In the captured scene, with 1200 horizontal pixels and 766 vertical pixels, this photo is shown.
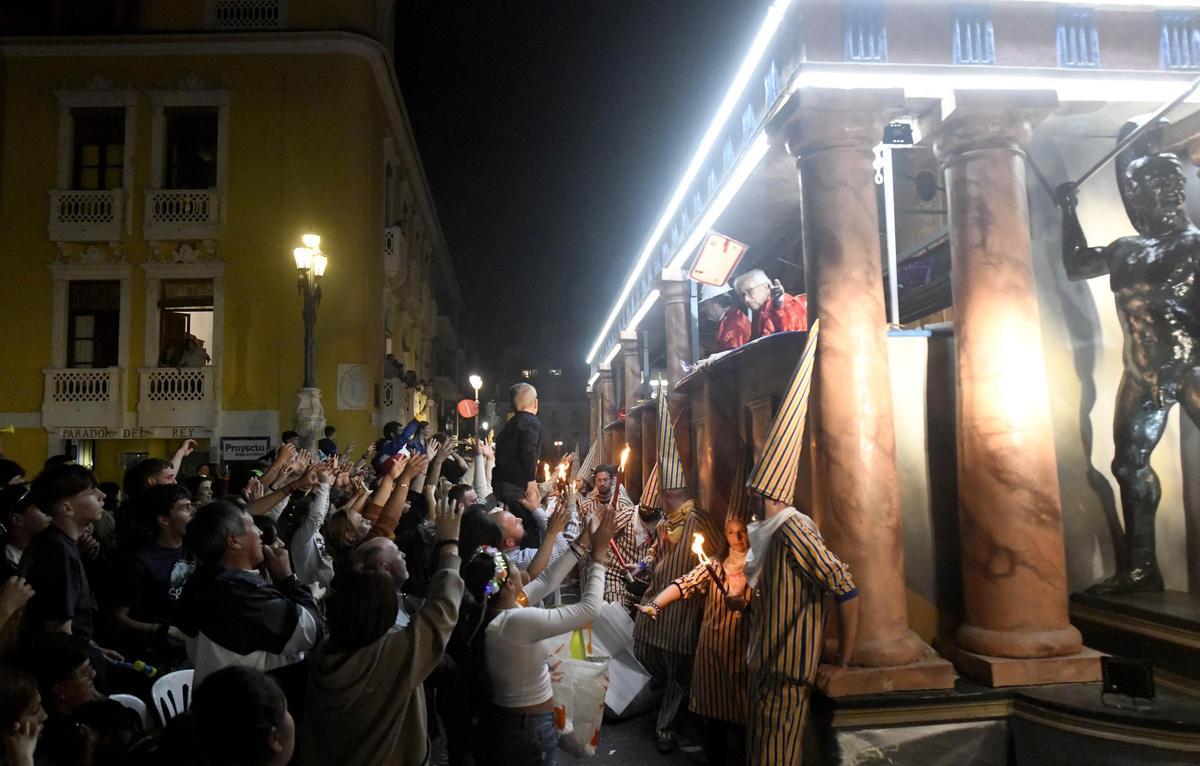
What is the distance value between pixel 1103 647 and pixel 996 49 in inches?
169

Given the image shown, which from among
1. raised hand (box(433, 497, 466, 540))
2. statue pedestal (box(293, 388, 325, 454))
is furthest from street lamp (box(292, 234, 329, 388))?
raised hand (box(433, 497, 466, 540))

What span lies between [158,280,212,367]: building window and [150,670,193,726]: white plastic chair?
57.5 ft

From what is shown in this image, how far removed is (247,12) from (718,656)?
Result: 71.5 feet

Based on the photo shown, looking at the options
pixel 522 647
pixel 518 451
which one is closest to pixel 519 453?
pixel 518 451

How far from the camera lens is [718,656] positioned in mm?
6129

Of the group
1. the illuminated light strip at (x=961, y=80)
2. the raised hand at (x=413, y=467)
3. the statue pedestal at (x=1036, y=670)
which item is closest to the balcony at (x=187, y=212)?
the raised hand at (x=413, y=467)

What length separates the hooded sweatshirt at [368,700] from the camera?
3.34m

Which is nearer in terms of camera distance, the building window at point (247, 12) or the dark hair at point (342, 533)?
the dark hair at point (342, 533)

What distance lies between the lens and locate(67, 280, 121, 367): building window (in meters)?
20.6

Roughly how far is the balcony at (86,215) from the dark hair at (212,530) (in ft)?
64.9

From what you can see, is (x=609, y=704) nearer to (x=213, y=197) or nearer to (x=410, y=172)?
(x=213, y=197)

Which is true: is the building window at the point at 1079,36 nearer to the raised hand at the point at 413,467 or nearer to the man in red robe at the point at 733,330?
the man in red robe at the point at 733,330

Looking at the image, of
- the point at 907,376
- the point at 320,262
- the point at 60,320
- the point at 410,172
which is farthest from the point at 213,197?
the point at 907,376

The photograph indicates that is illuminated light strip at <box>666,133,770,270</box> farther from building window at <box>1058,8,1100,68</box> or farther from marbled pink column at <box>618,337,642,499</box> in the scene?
marbled pink column at <box>618,337,642,499</box>
